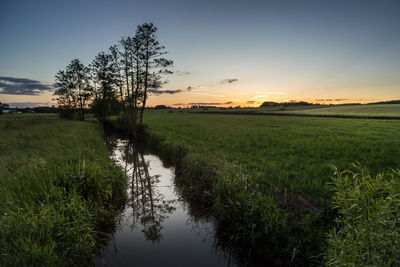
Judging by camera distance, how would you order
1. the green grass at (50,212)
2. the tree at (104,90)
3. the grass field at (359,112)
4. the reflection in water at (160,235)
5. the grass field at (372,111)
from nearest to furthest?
1. the green grass at (50,212)
2. the reflection in water at (160,235)
3. the tree at (104,90)
4. the grass field at (359,112)
5. the grass field at (372,111)

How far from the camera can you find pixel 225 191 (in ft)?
20.7

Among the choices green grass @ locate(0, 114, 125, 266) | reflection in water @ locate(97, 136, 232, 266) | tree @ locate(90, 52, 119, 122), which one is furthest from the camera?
tree @ locate(90, 52, 119, 122)

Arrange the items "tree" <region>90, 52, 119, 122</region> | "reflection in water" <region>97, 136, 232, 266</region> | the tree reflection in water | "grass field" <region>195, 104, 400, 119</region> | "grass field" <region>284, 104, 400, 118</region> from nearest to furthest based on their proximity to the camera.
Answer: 1. "reflection in water" <region>97, 136, 232, 266</region>
2. the tree reflection in water
3. "tree" <region>90, 52, 119, 122</region>
4. "grass field" <region>195, 104, 400, 119</region>
5. "grass field" <region>284, 104, 400, 118</region>

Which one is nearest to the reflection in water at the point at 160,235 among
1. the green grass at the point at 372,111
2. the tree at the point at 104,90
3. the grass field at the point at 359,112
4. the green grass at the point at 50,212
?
the green grass at the point at 50,212

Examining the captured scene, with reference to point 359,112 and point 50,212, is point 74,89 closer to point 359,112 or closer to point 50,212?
point 50,212

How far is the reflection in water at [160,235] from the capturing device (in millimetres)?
4957

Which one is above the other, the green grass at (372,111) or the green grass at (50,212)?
the green grass at (372,111)

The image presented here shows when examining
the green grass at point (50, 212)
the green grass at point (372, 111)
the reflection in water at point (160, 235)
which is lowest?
the reflection in water at point (160, 235)

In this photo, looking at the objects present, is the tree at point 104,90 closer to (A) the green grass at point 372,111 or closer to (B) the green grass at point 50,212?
(B) the green grass at point 50,212

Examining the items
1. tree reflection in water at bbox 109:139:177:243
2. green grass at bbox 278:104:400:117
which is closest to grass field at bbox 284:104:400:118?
green grass at bbox 278:104:400:117

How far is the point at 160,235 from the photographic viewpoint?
5988 mm

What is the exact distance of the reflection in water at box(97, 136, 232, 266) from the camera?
16.3ft

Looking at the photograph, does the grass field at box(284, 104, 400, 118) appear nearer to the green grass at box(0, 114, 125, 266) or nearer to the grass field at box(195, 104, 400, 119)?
the grass field at box(195, 104, 400, 119)

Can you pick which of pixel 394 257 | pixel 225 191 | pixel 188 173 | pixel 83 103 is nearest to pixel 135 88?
pixel 188 173
